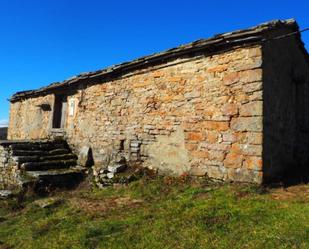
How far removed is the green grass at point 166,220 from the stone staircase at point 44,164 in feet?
3.33

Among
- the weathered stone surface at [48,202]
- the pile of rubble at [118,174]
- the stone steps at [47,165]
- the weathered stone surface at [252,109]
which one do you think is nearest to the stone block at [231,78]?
the weathered stone surface at [252,109]

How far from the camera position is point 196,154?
741 centimetres

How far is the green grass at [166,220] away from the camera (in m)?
4.40

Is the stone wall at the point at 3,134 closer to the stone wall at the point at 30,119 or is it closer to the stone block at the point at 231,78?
the stone wall at the point at 30,119

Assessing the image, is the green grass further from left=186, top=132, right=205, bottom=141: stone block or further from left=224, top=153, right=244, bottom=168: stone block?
left=186, top=132, right=205, bottom=141: stone block

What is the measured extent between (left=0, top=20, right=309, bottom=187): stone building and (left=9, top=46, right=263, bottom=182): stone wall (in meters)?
0.02

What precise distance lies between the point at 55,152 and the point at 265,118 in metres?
6.86

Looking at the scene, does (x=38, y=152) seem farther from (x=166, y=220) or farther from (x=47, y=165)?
(x=166, y=220)

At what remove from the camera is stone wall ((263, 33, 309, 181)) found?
6.85m

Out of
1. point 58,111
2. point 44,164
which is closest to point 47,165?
point 44,164

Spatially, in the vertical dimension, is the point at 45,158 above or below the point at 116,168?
above

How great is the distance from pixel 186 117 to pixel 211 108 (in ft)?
2.32

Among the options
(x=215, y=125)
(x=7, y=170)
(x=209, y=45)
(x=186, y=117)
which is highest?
(x=209, y=45)

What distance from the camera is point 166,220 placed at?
17.1 ft
